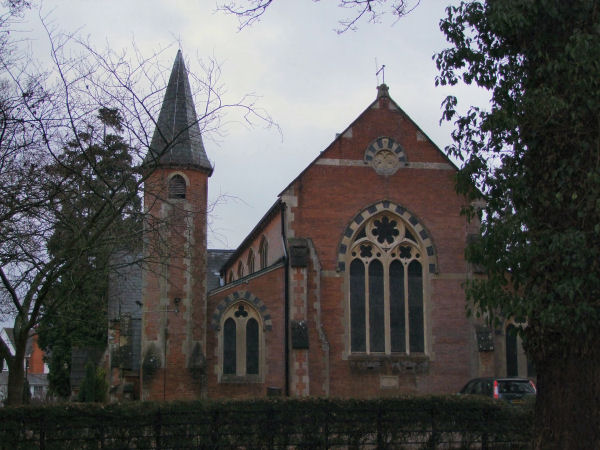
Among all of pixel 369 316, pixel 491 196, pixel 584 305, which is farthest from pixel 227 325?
pixel 584 305

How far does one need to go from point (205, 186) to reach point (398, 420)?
1287 cm

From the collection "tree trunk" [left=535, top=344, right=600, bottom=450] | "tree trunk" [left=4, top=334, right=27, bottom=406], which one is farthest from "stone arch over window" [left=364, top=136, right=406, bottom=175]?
"tree trunk" [left=535, top=344, right=600, bottom=450]

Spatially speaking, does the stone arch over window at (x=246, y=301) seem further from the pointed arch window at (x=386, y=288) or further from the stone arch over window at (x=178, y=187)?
the stone arch over window at (x=178, y=187)

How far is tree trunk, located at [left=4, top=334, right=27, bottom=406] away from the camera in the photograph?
47.4ft

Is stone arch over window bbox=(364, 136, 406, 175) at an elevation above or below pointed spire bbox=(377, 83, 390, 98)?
→ below

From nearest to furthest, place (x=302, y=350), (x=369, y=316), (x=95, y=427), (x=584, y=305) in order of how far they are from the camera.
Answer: (x=584, y=305)
(x=95, y=427)
(x=302, y=350)
(x=369, y=316)

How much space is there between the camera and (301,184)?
27766 millimetres

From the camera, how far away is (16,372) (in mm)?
14688

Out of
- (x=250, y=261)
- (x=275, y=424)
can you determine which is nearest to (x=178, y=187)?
(x=250, y=261)

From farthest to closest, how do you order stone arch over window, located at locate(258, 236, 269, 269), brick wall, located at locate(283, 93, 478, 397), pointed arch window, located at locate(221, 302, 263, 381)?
1. stone arch over window, located at locate(258, 236, 269, 269)
2. brick wall, located at locate(283, 93, 478, 397)
3. pointed arch window, located at locate(221, 302, 263, 381)

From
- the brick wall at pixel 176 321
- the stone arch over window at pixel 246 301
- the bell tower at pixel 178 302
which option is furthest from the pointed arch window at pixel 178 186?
the stone arch over window at pixel 246 301

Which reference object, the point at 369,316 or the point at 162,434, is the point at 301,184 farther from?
the point at 162,434

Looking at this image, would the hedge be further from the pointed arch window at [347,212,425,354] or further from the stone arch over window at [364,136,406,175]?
the stone arch over window at [364,136,406,175]

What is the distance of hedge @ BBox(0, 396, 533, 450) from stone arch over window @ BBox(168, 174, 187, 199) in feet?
38.0
